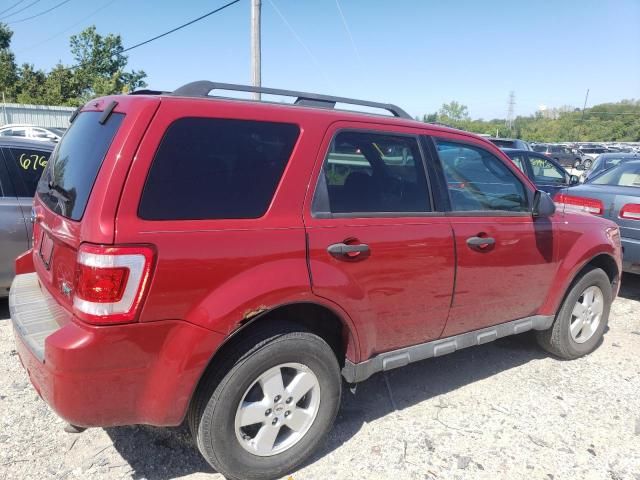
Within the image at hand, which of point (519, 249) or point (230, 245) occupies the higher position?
point (230, 245)

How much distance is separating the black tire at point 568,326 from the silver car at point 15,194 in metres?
4.38

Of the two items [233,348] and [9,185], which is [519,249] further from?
[9,185]

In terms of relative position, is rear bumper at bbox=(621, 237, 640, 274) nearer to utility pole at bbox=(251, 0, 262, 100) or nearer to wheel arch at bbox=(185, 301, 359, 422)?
wheel arch at bbox=(185, 301, 359, 422)

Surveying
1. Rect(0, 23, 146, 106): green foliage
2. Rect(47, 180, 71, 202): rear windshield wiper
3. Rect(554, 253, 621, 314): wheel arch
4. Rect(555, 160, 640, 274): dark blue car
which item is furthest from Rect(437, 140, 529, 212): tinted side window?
Rect(0, 23, 146, 106): green foliage

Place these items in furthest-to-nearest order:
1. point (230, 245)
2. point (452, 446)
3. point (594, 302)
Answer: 1. point (594, 302)
2. point (452, 446)
3. point (230, 245)

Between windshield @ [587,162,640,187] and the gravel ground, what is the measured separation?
10.5ft

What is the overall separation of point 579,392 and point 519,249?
119cm

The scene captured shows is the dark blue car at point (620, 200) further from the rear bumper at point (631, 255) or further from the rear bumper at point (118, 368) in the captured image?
the rear bumper at point (118, 368)

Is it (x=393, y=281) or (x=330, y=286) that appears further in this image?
(x=393, y=281)

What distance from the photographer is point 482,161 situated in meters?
3.61

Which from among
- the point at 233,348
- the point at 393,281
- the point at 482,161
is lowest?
the point at 233,348

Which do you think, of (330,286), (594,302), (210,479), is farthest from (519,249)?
(210,479)

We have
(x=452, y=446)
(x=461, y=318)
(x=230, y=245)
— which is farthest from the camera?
(x=461, y=318)

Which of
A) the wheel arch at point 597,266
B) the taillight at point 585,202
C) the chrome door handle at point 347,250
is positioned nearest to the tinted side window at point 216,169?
the chrome door handle at point 347,250
